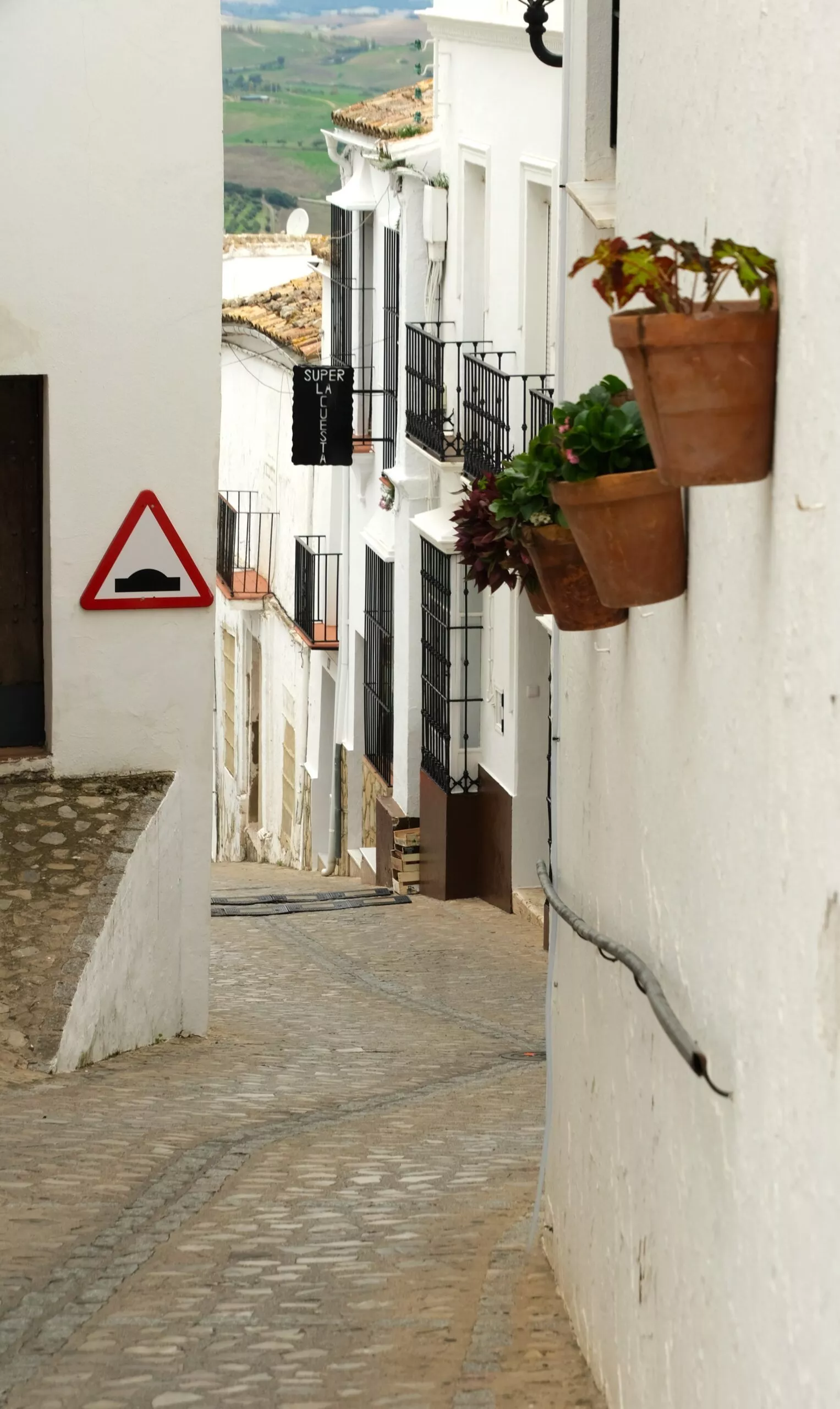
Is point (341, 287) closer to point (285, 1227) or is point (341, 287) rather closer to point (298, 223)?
point (298, 223)

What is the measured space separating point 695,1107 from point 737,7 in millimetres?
1962

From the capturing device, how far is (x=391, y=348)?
18.3 m

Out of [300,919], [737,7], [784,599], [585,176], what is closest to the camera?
[784,599]

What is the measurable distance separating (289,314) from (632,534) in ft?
65.4

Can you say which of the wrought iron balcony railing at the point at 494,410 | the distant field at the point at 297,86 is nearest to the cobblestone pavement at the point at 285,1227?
the wrought iron balcony railing at the point at 494,410

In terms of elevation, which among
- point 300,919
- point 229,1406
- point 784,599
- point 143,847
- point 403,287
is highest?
point 403,287

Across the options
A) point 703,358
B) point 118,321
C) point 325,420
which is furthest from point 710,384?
point 325,420

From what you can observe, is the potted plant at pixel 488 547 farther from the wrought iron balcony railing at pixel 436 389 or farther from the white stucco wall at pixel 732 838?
the wrought iron balcony railing at pixel 436 389

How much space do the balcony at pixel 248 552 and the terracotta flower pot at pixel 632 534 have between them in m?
19.6

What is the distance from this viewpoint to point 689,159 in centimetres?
378

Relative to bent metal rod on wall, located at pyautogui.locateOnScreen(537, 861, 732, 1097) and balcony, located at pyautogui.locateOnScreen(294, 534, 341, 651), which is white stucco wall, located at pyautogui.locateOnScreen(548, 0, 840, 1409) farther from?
balcony, located at pyautogui.locateOnScreen(294, 534, 341, 651)

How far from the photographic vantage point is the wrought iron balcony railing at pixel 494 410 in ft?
45.7

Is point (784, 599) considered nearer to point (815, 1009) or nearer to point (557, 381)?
point (815, 1009)

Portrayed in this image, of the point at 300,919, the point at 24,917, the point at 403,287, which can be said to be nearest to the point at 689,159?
the point at 24,917
